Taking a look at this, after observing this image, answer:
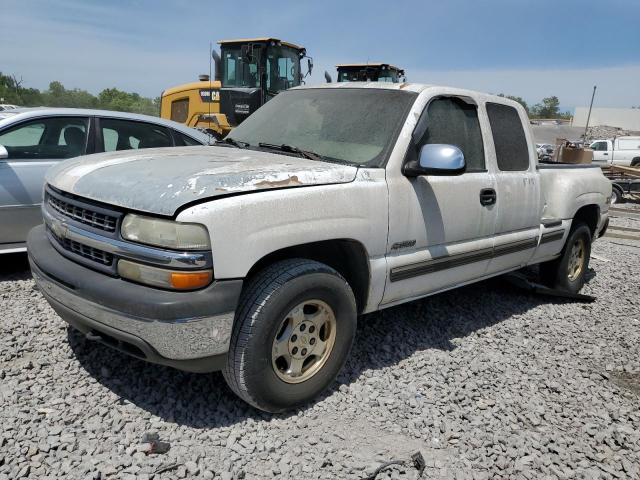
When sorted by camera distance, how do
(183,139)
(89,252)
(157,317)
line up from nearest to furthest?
(157,317) → (89,252) → (183,139)

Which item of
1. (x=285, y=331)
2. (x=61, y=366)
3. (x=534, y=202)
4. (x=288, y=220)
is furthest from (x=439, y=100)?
(x=61, y=366)

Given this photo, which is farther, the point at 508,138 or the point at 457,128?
the point at 508,138

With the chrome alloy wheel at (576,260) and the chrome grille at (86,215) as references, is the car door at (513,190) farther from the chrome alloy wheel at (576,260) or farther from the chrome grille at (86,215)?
the chrome grille at (86,215)

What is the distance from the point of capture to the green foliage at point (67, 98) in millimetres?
48294

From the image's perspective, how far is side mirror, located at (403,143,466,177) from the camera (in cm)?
312

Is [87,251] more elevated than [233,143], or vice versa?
[233,143]

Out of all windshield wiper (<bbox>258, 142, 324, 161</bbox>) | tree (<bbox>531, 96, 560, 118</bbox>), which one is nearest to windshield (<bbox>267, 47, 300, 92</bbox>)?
windshield wiper (<bbox>258, 142, 324, 161</bbox>)

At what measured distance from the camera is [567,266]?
5.37 meters

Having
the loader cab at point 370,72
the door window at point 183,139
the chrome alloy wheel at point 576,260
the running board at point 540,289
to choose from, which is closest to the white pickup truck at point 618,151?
the loader cab at point 370,72

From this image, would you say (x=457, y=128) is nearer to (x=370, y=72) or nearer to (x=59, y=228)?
(x=59, y=228)

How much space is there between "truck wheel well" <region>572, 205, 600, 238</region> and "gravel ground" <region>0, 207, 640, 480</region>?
1666mm

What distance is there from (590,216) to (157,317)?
500cm

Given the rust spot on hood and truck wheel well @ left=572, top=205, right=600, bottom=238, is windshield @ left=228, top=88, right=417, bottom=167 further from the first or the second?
truck wheel well @ left=572, top=205, right=600, bottom=238

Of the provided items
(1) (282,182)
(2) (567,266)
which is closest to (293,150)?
(1) (282,182)
